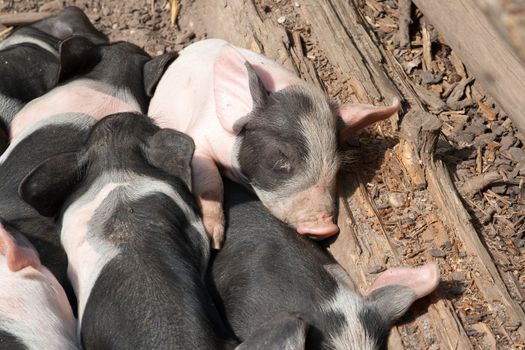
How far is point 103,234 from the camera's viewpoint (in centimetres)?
348

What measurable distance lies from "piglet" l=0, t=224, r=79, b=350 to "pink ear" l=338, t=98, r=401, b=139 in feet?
5.30

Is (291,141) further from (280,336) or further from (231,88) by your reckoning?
(280,336)

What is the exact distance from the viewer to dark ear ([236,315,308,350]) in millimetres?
3059

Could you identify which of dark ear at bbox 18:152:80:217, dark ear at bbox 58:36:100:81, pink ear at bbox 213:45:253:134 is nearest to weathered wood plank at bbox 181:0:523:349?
pink ear at bbox 213:45:253:134

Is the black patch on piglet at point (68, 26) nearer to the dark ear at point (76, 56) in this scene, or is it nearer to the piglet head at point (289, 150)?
the dark ear at point (76, 56)

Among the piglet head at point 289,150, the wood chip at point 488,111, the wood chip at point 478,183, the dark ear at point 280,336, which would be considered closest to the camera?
the dark ear at point 280,336

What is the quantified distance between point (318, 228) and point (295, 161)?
1.12ft

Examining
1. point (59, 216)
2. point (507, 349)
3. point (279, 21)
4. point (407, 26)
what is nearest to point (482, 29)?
point (407, 26)

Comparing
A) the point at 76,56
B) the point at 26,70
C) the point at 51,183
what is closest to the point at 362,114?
the point at 51,183

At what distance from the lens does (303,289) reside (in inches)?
140

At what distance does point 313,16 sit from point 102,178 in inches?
72.3

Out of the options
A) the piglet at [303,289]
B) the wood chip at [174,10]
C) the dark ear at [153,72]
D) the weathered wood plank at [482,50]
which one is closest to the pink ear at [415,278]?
the piglet at [303,289]

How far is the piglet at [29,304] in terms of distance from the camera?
3285 mm

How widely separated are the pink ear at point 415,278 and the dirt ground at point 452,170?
125mm
